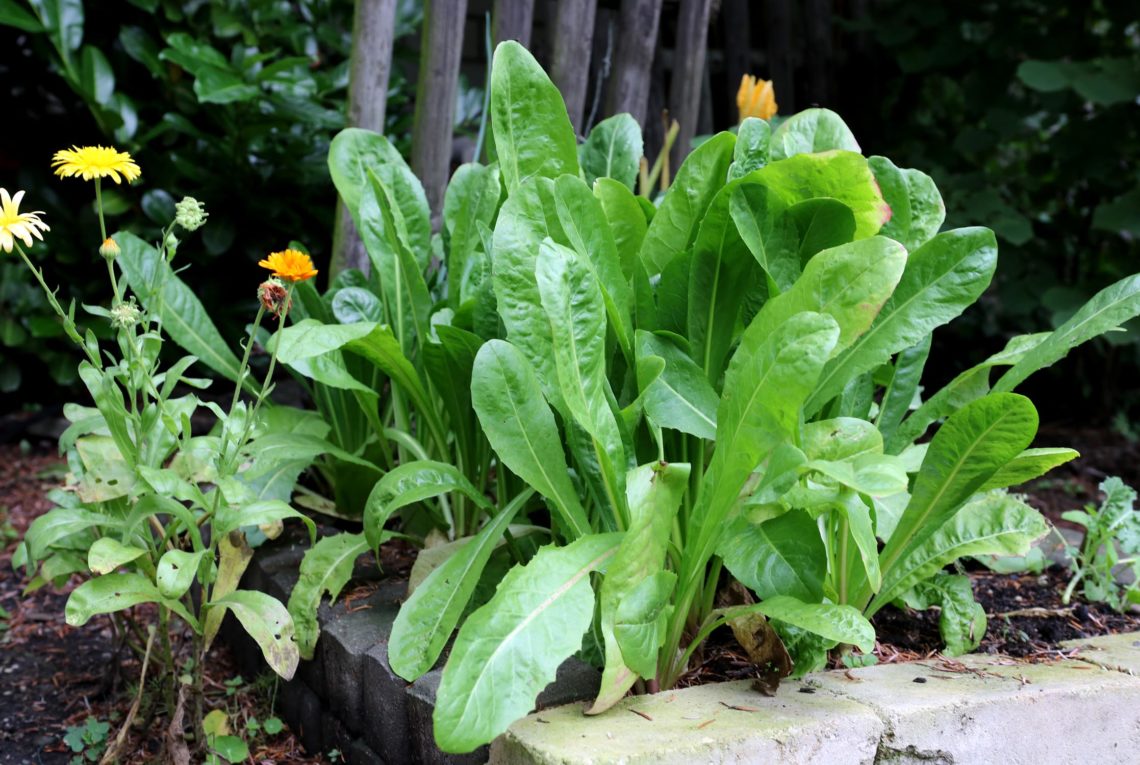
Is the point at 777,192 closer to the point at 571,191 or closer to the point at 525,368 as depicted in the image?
the point at 571,191

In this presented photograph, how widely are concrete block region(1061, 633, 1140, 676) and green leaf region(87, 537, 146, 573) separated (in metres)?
1.54

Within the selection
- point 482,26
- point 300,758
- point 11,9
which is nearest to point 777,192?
point 300,758

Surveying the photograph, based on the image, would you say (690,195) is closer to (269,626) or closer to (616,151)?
(616,151)

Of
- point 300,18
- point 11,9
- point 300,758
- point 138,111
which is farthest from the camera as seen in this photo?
point 300,18

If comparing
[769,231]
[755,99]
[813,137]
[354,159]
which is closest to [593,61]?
[755,99]

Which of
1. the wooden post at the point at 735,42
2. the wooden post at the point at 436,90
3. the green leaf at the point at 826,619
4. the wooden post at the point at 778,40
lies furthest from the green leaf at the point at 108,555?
the wooden post at the point at 778,40

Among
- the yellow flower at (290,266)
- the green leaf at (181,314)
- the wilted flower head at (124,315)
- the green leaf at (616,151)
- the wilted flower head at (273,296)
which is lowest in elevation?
the green leaf at (181,314)

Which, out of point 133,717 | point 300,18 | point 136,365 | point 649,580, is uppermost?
point 300,18

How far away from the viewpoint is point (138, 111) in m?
3.62

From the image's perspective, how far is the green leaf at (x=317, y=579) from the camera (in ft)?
5.99

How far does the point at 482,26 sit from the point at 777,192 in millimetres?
3536

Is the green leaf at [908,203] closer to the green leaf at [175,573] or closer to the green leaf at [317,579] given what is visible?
the green leaf at [317,579]

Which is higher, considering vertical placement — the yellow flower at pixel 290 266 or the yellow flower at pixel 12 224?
the yellow flower at pixel 12 224

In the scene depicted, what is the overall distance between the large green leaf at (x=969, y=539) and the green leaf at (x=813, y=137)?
2.19 feet
